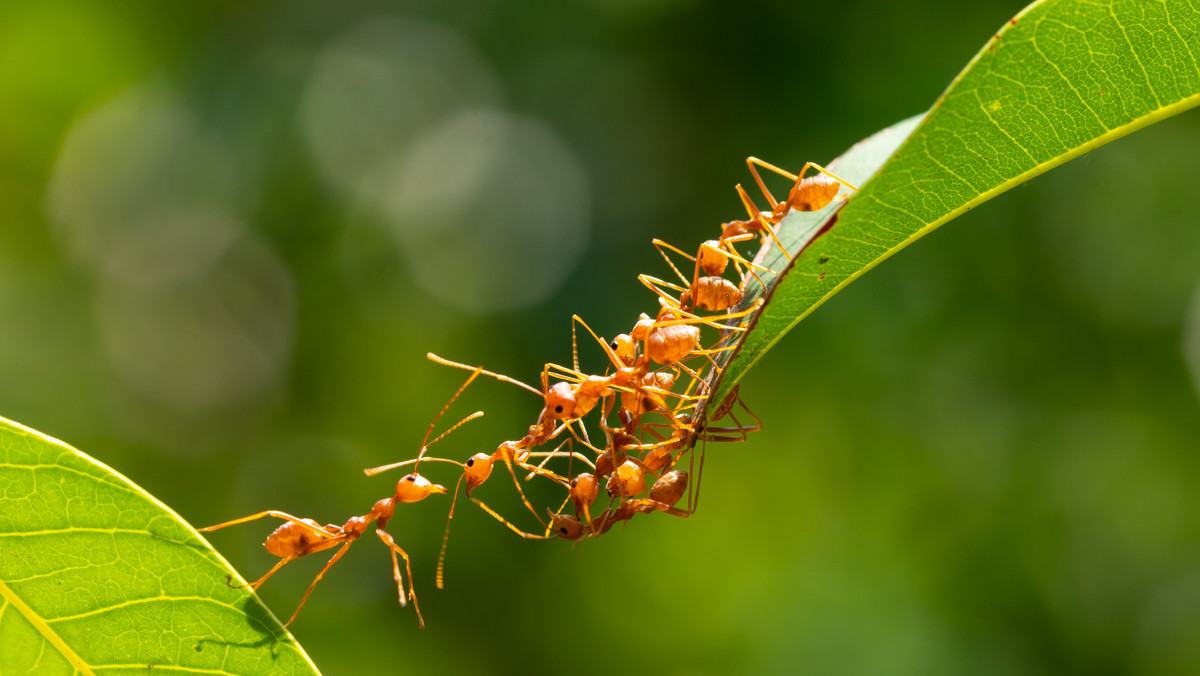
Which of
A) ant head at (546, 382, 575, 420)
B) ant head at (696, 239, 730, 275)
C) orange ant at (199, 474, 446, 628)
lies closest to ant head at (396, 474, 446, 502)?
orange ant at (199, 474, 446, 628)

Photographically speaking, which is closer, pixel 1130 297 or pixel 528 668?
pixel 1130 297

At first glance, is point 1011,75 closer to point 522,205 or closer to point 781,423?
point 781,423

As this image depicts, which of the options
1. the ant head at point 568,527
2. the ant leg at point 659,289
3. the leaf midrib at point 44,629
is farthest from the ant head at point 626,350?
the leaf midrib at point 44,629

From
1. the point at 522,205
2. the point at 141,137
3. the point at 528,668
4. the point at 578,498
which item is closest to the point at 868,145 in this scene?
the point at 578,498

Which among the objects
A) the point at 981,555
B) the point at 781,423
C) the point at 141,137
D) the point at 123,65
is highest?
the point at 123,65

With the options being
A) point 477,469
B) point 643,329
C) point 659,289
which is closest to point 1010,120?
point 643,329

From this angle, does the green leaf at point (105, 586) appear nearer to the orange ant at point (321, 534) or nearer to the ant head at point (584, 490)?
the orange ant at point (321, 534)
